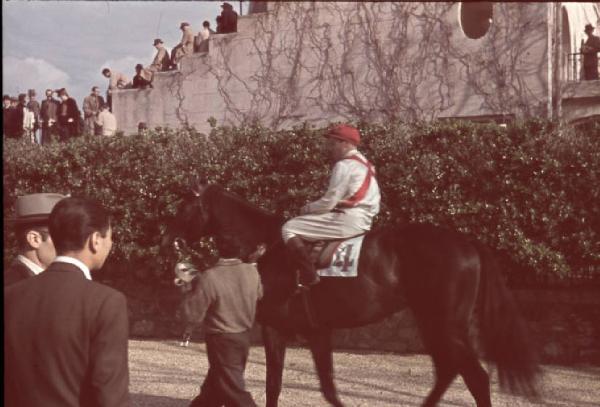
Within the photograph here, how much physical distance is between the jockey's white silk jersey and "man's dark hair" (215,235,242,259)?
69cm

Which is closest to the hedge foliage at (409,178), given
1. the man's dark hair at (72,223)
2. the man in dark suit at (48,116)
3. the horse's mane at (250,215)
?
the horse's mane at (250,215)

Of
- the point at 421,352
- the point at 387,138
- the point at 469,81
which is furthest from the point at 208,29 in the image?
the point at 421,352

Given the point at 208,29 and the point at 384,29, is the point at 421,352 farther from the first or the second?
the point at 208,29

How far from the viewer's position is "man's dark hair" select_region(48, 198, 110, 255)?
3.09m

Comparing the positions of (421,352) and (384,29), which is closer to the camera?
(421,352)

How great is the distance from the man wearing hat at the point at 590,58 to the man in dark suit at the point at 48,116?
1271 centimetres

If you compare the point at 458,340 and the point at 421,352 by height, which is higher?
the point at 458,340

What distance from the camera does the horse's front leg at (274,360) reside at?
6730 millimetres

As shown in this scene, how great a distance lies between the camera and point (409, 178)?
1113cm

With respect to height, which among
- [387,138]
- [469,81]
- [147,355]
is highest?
[469,81]

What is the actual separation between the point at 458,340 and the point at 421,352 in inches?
202

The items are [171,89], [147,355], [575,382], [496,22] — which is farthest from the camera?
[171,89]

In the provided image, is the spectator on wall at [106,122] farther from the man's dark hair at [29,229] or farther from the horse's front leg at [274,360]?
the man's dark hair at [29,229]

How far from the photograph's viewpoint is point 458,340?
663 cm
